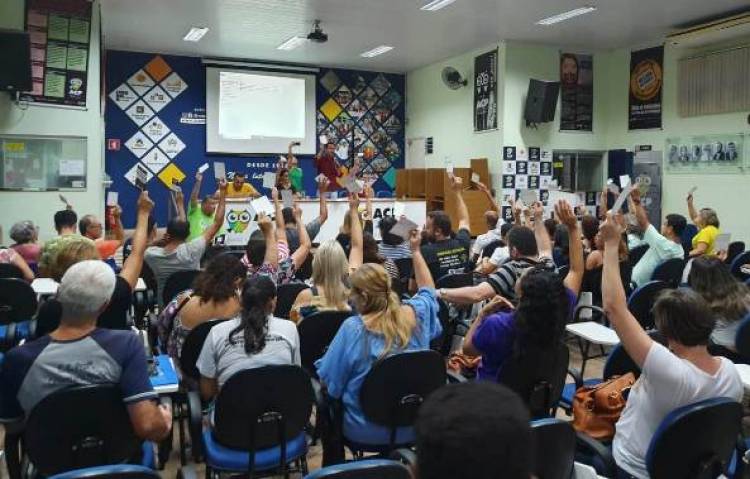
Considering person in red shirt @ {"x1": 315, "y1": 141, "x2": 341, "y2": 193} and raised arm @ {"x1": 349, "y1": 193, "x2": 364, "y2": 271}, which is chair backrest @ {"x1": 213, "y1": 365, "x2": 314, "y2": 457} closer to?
raised arm @ {"x1": 349, "y1": 193, "x2": 364, "y2": 271}

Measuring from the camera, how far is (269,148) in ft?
42.9

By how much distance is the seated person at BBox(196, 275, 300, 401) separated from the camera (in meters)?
2.72

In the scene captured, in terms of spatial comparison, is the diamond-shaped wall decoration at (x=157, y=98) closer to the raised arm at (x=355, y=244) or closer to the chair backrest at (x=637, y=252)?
the raised arm at (x=355, y=244)

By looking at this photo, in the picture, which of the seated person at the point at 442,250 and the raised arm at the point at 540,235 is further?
the seated person at the point at 442,250

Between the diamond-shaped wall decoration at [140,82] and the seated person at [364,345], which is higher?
the diamond-shaped wall decoration at [140,82]

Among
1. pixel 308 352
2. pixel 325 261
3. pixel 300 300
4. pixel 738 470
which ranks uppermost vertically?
pixel 325 261

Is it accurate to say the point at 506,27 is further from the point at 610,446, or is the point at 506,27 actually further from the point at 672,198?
the point at 610,446

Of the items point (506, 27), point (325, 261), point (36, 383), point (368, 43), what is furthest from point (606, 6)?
point (36, 383)

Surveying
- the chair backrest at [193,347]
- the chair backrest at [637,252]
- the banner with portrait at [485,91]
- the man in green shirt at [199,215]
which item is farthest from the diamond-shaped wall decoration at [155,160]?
the chair backrest at [193,347]

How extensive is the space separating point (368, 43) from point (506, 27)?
2.51 meters

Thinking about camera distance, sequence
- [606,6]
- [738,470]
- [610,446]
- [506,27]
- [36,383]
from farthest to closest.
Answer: [506,27] → [606,6] → [610,446] → [738,470] → [36,383]

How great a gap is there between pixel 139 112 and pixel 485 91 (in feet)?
21.3

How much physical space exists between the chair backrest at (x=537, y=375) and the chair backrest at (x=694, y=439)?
2.17ft

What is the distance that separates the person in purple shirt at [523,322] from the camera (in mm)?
2646
